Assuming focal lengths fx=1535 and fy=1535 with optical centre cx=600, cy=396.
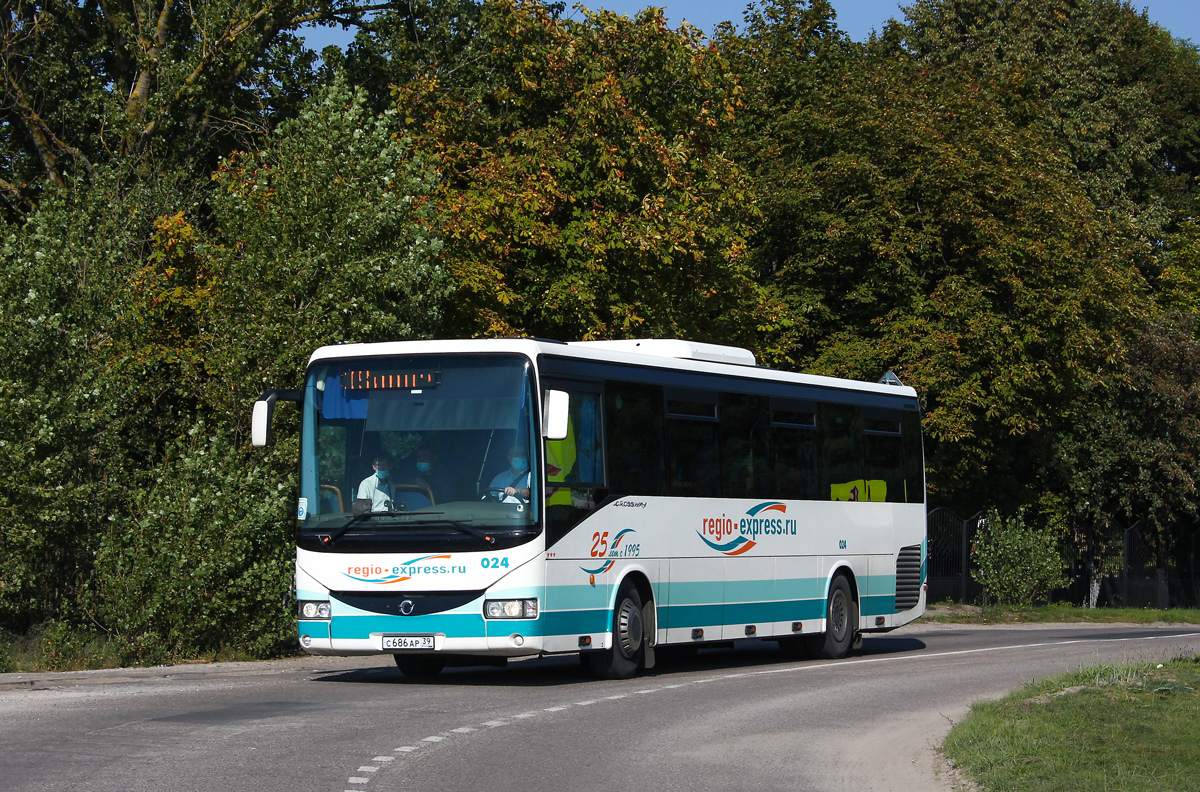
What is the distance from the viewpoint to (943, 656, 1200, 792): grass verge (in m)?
8.97

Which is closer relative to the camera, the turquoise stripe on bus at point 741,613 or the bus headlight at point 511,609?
the bus headlight at point 511,609

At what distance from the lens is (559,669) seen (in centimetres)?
1761

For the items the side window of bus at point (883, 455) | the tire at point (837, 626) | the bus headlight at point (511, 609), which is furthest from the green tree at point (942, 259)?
the bus headlight at point (511, 609)

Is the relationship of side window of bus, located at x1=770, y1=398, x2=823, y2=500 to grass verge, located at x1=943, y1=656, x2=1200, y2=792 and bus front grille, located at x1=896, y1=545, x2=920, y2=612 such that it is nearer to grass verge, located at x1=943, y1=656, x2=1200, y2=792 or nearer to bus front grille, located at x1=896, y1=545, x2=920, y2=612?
bus front grille, located at x1=896, y1=545, x2=920, y2=612

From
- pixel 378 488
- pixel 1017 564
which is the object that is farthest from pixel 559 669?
pixel 1017 564

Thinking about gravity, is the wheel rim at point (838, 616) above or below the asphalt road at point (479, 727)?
above

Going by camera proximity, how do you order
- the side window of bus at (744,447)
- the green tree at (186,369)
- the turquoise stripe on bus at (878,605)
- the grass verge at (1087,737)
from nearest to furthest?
the grass verge at (1087,737), the green tree at (186,369), the side window of bus at (744,447), the turquoise stripe on bus at (878,605)

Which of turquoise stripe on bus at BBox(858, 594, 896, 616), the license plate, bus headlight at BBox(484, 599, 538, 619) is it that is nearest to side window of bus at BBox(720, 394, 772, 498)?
turquoise stripe on bus at BBox(858, 594, 896, 616)

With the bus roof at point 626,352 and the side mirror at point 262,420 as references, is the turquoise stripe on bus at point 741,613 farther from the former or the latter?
the side mirror at point 262,420

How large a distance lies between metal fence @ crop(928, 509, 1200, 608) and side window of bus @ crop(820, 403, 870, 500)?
52.0ft

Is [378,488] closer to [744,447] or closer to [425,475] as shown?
[425,475]

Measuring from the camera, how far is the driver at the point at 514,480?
14.2 meters

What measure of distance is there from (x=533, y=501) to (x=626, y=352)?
264 cm

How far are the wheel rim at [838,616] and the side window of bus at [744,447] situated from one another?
7.94 ft
